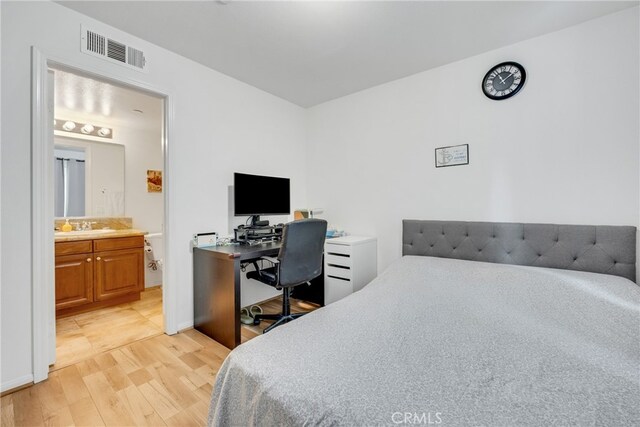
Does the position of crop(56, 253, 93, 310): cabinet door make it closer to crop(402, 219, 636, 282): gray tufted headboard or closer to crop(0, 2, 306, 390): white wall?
crop(0, 2, 306, 390): white wall

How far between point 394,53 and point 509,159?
4.59 feet

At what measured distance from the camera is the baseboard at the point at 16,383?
1.64 meters

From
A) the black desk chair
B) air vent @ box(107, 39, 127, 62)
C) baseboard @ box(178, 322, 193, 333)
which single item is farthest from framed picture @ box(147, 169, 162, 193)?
the black desk chair

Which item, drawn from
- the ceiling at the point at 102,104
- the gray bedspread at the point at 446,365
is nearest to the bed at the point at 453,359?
the gray bedspread at the point at 446,365

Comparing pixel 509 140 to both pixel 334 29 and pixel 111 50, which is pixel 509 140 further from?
pixel 111 50

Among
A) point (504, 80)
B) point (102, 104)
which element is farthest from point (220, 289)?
point (504, 80)

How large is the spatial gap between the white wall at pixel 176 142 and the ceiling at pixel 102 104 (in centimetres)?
52

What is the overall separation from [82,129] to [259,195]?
270cm

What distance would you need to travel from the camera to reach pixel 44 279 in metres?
1.80

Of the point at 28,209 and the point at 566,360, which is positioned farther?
the point at 28,209

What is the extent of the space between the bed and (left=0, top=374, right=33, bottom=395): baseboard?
1.68 m

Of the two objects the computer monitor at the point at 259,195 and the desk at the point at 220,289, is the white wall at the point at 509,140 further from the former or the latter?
the desk at the point at 220,289

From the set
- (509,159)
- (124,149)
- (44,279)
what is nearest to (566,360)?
(509,159)

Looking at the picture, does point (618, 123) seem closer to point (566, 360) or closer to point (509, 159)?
point (509, 159)
